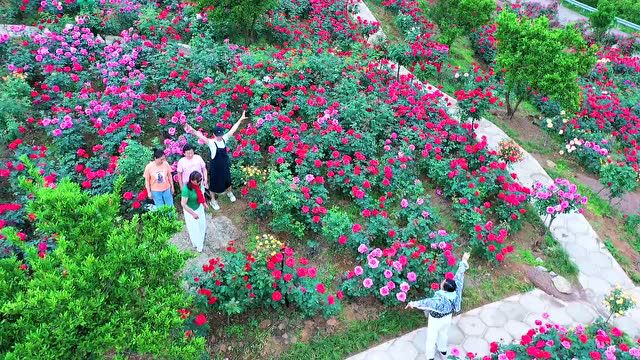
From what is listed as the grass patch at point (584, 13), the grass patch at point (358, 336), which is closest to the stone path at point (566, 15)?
the grass patch at point (584, 13)

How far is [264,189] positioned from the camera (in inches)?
278

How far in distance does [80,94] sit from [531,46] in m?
8.38

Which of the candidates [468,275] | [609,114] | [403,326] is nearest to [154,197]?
[403,326]

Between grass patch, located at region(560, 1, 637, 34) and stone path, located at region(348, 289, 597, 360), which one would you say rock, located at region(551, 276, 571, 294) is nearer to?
stone path, located at region(348, 289, 597, 360)

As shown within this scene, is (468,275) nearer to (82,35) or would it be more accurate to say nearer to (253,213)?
(253,213)

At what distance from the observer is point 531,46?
922 centimetres

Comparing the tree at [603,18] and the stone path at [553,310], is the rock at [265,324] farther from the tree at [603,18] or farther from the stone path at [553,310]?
the tree at [603,18]

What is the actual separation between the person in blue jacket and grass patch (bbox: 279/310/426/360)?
51 centimetres

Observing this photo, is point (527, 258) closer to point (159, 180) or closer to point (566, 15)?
point (159, 180)

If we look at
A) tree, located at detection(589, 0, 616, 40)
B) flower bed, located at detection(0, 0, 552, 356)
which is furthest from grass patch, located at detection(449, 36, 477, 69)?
tree, located at detection(589, 0, 616, 40)

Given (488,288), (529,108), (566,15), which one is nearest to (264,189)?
(488,288)

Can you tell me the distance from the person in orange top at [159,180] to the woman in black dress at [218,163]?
2.13 feet

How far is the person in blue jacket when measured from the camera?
5.14 m

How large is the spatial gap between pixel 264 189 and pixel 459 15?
795 centimetres
